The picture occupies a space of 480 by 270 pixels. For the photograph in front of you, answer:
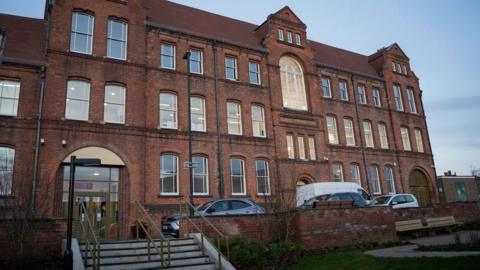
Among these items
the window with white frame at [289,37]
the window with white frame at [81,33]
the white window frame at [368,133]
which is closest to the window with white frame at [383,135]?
the white window frame at [368,133]

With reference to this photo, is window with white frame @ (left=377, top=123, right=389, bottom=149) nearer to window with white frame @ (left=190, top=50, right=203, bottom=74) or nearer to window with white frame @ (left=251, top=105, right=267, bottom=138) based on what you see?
window with white frame @ (left=251, top=105, right=267, bottom=138)

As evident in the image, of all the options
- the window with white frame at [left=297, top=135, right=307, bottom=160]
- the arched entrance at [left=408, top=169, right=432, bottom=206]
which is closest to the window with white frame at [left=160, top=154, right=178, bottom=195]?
the window with white frame at [left=297, top=135, right=307, bottom=160]

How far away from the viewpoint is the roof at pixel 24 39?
19156 millimetres

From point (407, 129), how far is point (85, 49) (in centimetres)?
2819

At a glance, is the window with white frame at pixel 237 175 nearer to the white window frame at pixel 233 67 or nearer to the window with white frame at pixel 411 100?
the white window frame at pixel 233 67

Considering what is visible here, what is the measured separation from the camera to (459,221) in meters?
21.1

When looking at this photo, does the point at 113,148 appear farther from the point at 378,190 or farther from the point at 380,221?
the point at 378,190

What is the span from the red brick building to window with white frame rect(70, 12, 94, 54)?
7cm

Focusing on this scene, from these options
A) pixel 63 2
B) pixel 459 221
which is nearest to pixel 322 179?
pixel 459 221

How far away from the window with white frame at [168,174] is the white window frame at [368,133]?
17492mm

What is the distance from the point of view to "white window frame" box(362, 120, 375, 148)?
31511 millimetres

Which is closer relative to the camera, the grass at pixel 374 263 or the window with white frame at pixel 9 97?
the grass at pixel 374 263

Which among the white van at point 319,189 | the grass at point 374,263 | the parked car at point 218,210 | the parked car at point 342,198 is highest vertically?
the white van at point 319,189

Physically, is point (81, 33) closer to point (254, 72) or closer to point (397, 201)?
point (254, 72)
